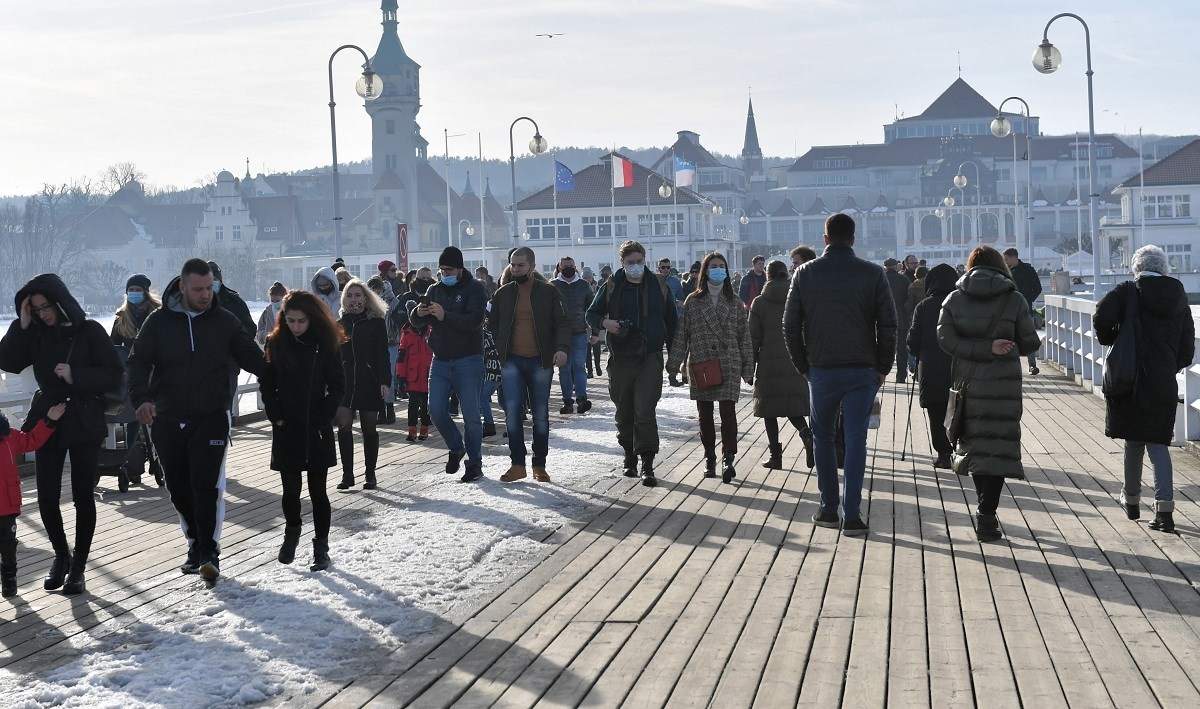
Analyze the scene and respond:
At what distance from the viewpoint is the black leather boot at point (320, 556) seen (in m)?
8.26

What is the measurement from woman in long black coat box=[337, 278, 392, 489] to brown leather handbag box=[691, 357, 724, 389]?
2385 millimetres

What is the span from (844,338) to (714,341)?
305 cm

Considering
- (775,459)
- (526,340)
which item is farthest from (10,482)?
(775,459)

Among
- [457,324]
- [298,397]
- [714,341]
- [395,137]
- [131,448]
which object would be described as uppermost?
[395,137]

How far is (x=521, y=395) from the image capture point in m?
12.0

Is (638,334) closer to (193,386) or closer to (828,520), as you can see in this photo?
(828,520)

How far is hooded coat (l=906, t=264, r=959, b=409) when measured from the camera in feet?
40.2

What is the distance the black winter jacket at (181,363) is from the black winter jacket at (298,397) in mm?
211

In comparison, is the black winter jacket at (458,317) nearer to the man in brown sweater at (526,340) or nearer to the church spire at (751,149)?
the man in brown sweater at (526,340)

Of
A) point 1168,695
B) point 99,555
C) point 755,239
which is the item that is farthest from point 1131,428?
point 755,239

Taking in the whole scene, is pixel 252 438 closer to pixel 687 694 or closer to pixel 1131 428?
pixel 1131 428

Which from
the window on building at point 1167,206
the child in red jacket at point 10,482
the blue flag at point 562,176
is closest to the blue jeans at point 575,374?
the child in red jacket at point 10,482

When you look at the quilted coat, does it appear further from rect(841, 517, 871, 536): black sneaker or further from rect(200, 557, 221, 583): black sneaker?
rect(200, 557, 221, 583): black sneaker

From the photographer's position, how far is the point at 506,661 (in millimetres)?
6137
